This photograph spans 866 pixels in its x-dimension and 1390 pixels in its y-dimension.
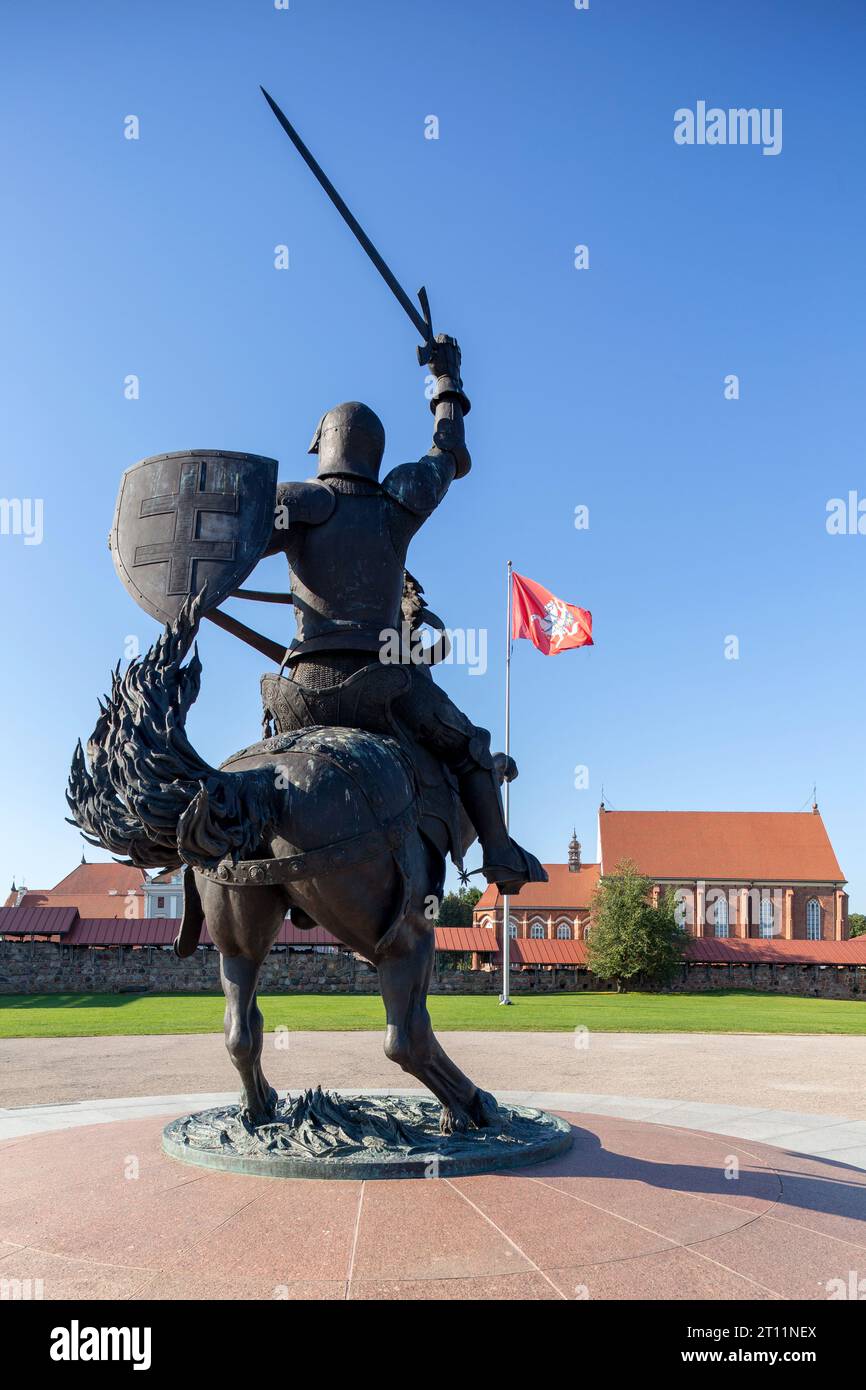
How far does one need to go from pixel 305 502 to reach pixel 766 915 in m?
74.1

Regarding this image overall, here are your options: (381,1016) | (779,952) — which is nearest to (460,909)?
(779,952)

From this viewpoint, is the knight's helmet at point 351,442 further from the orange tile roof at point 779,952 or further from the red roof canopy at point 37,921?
the orange tile roof at point 779,952

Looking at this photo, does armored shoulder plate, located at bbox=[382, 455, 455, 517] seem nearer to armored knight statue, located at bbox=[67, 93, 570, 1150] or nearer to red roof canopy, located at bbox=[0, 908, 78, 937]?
armored knight statue, located at bbox=[67, 93, 570, 1150]

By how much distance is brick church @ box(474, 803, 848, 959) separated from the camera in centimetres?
7369

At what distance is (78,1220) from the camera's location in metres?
5.06

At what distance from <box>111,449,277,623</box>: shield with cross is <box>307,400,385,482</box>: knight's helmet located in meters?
1.00

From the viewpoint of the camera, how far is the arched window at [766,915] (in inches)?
2906

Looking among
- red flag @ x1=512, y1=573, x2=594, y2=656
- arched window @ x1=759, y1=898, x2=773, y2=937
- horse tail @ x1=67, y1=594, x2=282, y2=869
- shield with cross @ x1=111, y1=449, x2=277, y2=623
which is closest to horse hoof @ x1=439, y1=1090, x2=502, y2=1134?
horse tail @ x1=67, y1=594, x2=282, y2=869

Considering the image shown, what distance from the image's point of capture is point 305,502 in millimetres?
6387

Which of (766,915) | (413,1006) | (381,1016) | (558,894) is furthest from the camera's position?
(558,894)

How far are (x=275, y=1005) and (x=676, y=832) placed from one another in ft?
165

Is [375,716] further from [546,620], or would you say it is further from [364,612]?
[546,620]
